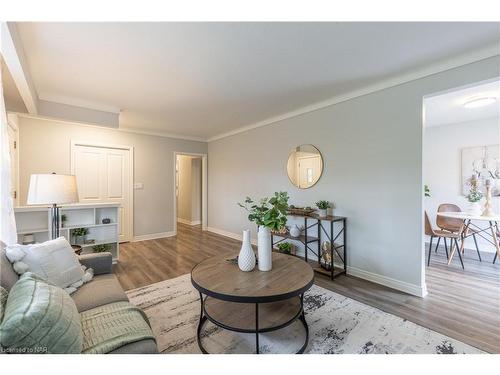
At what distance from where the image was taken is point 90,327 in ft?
3.97

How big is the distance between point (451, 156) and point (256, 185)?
151 inches

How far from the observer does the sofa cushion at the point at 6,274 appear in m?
1.23

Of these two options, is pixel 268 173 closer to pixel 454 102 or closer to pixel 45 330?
pixel 454 102

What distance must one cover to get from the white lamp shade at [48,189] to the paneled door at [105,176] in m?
2.04

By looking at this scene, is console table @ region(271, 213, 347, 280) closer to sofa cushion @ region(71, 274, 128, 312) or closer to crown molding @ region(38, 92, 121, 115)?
sofa cushion @ region(71, 274, 128, 312)

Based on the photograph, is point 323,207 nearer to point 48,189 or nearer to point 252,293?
point 252,293

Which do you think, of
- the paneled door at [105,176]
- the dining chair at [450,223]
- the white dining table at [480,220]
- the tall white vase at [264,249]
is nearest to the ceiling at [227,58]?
the paneled door at [105,176]

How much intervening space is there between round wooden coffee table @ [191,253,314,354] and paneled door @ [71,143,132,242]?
10.5ft

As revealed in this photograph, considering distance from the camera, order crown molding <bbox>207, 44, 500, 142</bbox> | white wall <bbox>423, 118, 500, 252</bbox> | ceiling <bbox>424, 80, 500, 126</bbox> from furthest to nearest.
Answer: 1. white wall <bbox>423, 118, 500, 252</bbox>
2. ceiling <bbox>424, 80, 500, 126</bbox>
3. crown molding <bbox>207, 44, 500, 142</bbox>

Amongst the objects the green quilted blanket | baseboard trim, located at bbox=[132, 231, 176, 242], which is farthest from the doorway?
the green quilted blanket

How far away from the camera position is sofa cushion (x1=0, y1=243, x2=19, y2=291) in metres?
1.23

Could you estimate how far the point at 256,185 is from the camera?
4.46 meters
